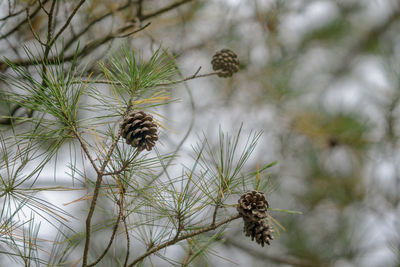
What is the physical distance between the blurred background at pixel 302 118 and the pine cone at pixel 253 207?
0.79 metres

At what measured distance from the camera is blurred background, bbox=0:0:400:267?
1.30 m

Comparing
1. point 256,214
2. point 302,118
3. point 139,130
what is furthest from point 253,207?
point 302,118

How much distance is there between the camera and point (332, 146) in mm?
1552

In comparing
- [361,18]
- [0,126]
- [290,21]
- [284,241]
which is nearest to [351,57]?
[361,18]

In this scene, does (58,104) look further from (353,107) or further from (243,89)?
(353,107)

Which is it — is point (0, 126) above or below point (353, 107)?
below

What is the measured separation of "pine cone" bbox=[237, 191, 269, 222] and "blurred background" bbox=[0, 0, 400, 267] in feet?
2.59

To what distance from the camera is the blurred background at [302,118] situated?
1.30m

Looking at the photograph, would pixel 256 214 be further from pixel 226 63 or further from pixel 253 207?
pixel 226 63

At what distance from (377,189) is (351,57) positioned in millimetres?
914

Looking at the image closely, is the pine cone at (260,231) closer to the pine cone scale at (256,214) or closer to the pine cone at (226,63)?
the pine cone scale at (256,214)

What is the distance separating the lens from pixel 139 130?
389 millimetres

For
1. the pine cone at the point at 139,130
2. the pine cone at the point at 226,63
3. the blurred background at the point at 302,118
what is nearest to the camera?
the pine cone at the point at 139,130

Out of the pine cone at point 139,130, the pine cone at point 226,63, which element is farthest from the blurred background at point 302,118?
the pine cone at point 139,130
